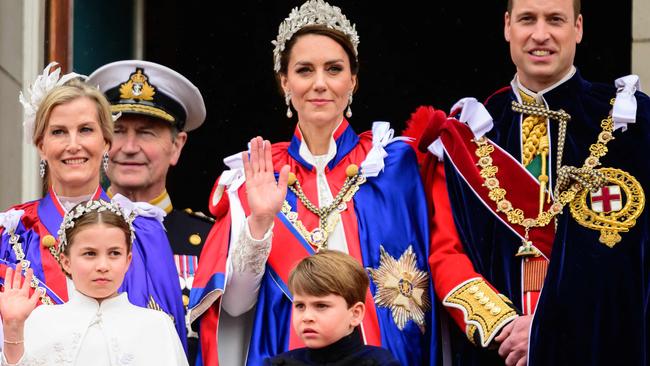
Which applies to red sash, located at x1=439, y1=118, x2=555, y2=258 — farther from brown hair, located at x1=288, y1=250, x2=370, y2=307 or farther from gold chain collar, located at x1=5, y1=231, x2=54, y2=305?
gold chain collar, located at x1=5, y1=231, x2=54, y2=305

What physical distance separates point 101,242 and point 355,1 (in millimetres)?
4642

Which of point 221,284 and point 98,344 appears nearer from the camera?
point 98,344

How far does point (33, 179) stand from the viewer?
8672mm

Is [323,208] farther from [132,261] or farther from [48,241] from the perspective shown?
[48,241]

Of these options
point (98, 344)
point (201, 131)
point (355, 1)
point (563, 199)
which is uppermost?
point (355, 1)

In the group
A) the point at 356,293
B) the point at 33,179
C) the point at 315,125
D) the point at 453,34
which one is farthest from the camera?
the point at 453,34

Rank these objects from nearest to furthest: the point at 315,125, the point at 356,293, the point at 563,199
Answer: the point at 356,293 < the point at 563,199 < the point at 315,125

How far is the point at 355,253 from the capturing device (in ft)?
20.7

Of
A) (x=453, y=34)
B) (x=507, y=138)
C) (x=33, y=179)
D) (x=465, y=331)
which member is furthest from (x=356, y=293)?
Result: (x=453, y=34)

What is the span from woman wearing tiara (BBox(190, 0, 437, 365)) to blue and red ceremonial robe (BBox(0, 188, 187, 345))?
0.35 feet

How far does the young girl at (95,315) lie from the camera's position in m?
5.83

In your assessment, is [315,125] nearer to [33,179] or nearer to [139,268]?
[139,268]

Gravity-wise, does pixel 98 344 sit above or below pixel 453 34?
below

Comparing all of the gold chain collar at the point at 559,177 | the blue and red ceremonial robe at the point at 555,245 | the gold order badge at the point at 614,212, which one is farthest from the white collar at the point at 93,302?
the gold order badge at the point at 614,212
